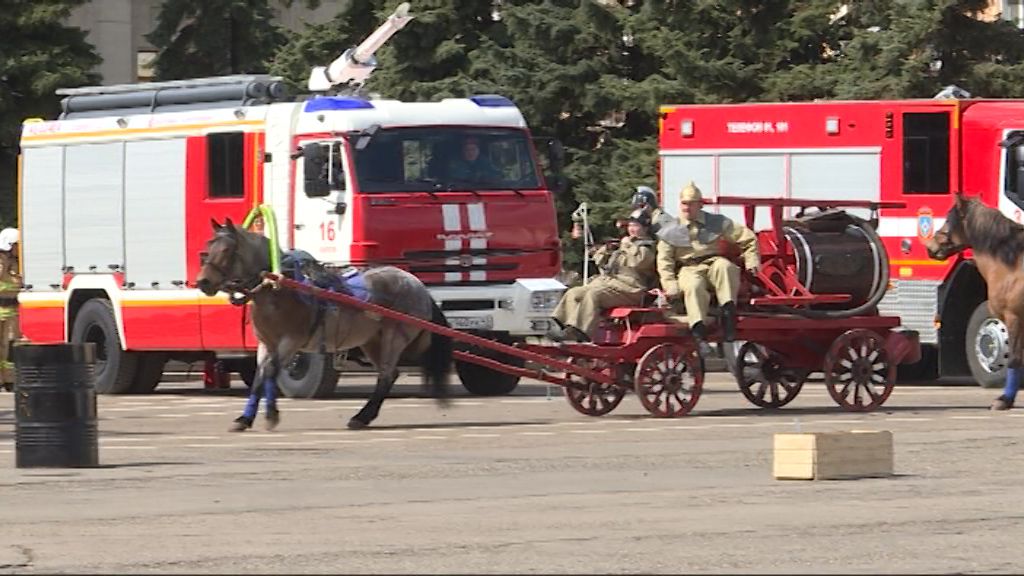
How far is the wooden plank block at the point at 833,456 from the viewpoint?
691 inches

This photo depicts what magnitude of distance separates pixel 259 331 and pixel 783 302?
4.79m

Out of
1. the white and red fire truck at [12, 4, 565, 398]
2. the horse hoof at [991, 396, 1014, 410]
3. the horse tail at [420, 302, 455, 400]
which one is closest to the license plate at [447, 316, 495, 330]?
the white and red fire truck at [12, 4, 565, 398]

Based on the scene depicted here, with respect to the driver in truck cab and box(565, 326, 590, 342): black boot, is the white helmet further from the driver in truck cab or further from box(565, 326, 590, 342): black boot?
box(565, 326, 590, 342): black boot

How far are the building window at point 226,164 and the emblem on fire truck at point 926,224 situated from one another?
7632 mm

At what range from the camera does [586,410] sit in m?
24.7

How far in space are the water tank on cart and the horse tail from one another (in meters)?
3.44

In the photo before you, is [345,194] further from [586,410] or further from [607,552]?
[607,552]

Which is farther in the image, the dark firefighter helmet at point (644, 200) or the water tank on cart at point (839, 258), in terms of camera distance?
the water tank on cart at point (839, 258)

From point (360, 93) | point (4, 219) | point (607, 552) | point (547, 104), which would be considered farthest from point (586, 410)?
point (4, 219)

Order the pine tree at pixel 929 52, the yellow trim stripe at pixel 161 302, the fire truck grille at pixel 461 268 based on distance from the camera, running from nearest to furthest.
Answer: the fire truck grille at pixel 461 268, the yellow trim stripe at pixel 161 302, the pine tree at pixel 929 52

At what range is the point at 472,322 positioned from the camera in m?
27.4

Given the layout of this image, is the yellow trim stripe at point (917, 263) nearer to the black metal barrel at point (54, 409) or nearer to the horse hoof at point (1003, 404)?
the horse hoof at point (1003, 404)

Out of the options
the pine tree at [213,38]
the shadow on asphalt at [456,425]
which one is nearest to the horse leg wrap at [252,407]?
the shadow on asphalt at [456,425]

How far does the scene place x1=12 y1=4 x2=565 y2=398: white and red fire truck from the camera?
2736cm
